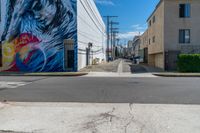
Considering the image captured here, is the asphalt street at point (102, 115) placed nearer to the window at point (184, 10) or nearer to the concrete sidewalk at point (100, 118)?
the concrete sidewalk at point (100, 118)

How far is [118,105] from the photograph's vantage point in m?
8.88

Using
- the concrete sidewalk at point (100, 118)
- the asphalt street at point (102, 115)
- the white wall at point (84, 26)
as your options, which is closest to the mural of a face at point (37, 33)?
the white wall at point (84, 26)

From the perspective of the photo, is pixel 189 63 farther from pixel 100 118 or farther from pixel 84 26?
pixel 100 118

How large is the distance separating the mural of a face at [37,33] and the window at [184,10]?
41.9 ft

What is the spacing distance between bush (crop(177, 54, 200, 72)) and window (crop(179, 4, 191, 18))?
19.6ft

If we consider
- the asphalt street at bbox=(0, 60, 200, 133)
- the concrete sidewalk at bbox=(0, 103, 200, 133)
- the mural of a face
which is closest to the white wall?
the mural of a face

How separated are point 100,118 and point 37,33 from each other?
2196 cm

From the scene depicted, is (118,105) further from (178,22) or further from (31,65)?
(178,22)

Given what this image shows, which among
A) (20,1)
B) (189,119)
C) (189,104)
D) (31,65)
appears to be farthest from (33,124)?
(20,1)

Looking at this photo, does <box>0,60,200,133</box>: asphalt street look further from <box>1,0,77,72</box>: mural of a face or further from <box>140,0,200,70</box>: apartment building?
<box>140,0,200,70</box>: apartment building

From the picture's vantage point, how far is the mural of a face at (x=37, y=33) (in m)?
26.8

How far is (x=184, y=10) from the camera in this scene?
28.6 m

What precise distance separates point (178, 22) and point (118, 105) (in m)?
22.5

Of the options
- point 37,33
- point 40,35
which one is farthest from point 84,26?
point 37,33
